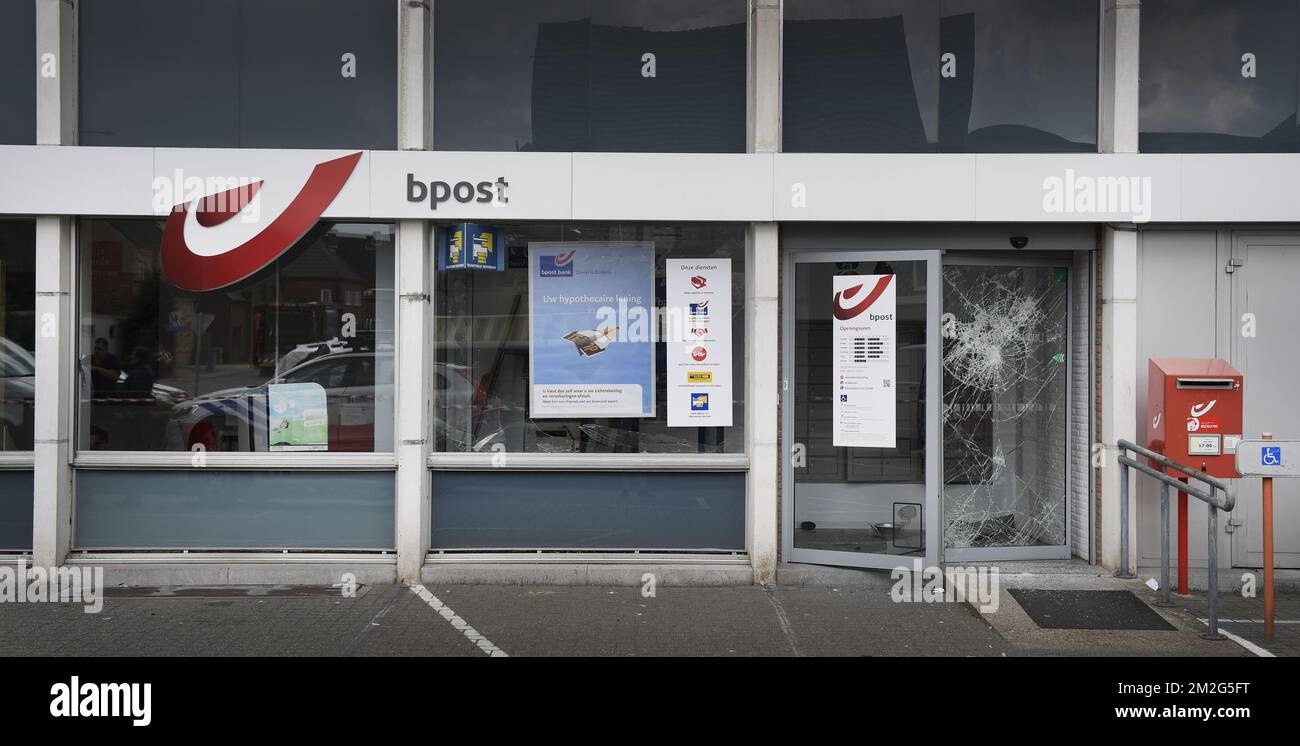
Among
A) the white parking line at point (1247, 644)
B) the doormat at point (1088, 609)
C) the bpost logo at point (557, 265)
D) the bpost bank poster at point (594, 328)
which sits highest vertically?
the bpost logo at point (557, 265)

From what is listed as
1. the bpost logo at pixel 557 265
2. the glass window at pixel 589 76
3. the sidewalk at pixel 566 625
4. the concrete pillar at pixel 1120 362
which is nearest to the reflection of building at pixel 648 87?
the glass window at pixel 589 76

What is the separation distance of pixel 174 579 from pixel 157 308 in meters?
2.16

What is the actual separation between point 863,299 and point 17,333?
6.75 metres

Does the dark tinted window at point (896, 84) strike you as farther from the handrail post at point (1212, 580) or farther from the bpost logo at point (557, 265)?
the handrail post at point (1212, 580)

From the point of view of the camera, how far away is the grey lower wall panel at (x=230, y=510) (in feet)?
27.2

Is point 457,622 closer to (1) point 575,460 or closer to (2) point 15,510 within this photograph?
(1) point 575,460

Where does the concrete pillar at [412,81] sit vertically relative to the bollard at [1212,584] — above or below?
above

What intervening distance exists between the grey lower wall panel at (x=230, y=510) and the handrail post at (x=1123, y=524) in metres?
5.71

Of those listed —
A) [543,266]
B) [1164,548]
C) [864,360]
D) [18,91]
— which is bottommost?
[1164,548]

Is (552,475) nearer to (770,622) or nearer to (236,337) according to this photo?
(770,622)

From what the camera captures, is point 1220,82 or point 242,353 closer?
point 1220,82

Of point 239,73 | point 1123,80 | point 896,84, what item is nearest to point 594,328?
point 896,84

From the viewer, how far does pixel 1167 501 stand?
7.49 meters

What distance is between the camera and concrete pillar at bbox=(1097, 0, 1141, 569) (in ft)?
26.5
